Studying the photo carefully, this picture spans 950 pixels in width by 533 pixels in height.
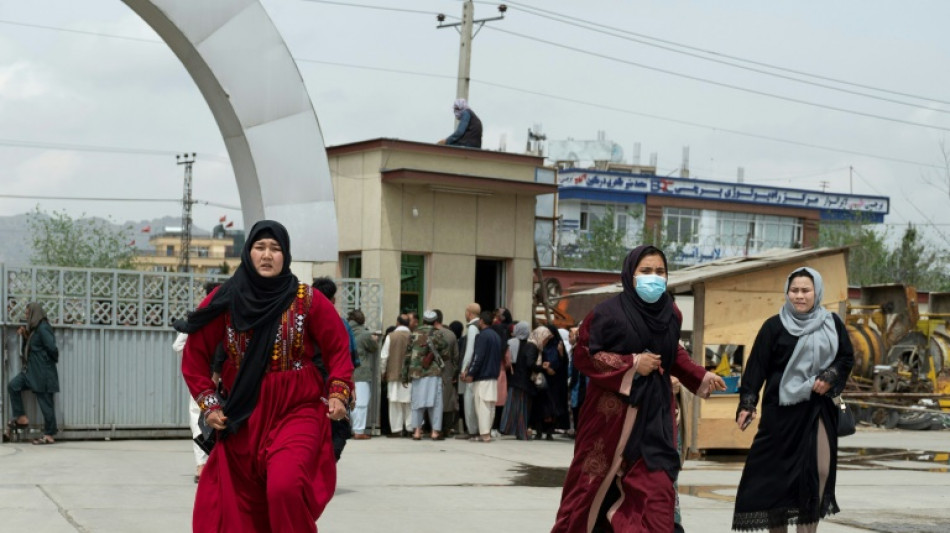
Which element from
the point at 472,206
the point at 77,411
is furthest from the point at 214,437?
the point at 472,206

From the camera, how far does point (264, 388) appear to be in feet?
20.4

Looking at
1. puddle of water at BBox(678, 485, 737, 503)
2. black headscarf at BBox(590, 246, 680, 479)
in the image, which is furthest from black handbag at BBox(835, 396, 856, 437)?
puddle of water at BBox(678, 485, 737, 503)

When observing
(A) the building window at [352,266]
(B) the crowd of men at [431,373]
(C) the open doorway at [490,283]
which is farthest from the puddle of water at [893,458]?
(A) the building window at [352,266]

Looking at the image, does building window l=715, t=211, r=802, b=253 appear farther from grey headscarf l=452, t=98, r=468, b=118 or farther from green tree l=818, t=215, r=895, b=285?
grey headscarf l=452, t=98, r=468, b=118

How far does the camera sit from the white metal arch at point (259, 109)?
1352 cm

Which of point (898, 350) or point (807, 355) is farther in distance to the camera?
point (898, 350)

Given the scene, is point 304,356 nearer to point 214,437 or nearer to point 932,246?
point 214,437

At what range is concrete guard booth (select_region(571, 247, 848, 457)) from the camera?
14.5m

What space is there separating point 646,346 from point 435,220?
1176 cm

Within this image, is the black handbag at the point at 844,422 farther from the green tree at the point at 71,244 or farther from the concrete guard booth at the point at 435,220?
the green tree at the point at 71,244

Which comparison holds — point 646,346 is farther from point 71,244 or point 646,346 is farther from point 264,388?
point 71,244

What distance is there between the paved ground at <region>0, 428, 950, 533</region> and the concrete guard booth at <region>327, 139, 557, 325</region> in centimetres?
336

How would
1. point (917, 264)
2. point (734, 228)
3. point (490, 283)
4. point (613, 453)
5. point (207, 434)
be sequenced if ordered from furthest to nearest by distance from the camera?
point (734, 228), point (917, 264), point (490, 283), point (613, 453), point (207, 434)

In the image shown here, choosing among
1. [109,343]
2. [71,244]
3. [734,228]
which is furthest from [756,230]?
[109,343]
